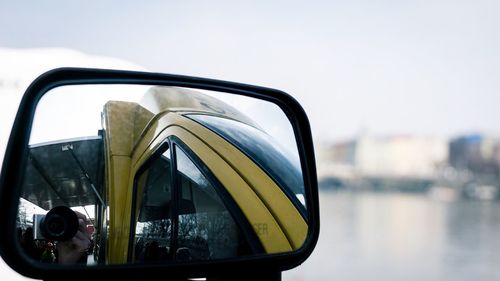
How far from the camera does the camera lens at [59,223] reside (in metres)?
0.93

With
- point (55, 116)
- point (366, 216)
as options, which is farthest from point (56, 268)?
point (366, 216)

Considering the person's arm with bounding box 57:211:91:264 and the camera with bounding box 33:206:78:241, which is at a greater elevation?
the camera with bounding box 33:206:78:241

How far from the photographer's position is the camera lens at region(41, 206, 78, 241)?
929mm

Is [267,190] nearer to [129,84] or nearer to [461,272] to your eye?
[129,84]

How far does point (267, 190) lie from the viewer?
3.96ft

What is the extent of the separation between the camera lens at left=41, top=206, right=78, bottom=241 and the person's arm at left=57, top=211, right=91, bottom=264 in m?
0.01

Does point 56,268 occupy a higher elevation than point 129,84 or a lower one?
lower

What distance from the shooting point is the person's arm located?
0.95 metres

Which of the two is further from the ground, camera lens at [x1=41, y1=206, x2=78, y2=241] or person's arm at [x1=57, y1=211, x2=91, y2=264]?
camera lens at [x1=41, y1=206, x2=78, y2=241]

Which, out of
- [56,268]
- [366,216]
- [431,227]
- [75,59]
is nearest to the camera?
[56,268]

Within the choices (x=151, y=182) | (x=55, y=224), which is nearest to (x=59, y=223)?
(x=55, y=224)

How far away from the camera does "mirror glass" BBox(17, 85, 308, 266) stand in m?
0.95

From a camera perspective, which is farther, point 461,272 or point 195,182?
point 461,272

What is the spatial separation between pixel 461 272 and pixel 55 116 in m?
7.55
